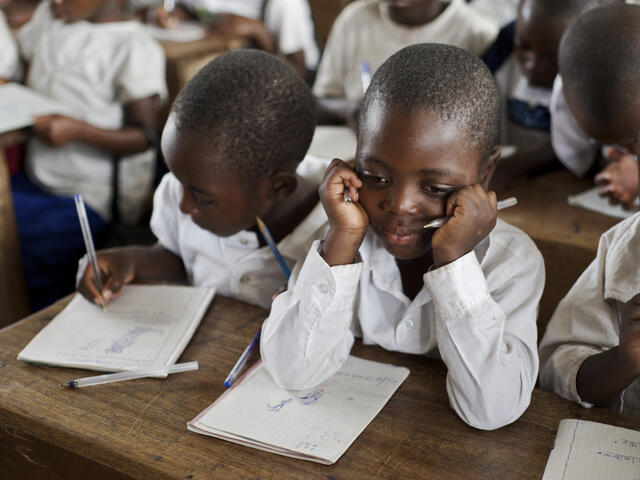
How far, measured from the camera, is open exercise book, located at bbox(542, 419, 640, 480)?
0.89 m

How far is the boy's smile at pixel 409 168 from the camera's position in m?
1.03

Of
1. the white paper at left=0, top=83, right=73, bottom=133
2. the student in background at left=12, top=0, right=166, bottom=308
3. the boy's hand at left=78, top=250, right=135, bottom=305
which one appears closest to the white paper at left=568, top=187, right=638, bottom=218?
the boy's hand at left=78, top=250, right=135, bottom=305

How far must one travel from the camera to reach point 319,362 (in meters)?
1.10

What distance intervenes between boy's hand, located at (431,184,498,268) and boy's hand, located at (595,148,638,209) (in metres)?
0.75

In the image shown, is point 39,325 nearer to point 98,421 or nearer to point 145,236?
point 98,421

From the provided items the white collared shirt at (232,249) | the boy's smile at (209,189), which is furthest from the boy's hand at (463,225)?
the boy's smile at (209,189)

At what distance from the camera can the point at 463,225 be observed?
1034 mm

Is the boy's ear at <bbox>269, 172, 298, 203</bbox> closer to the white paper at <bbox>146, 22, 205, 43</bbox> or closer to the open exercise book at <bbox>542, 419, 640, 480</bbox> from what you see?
the open exercise book at <bbox>542, 419, 640, 480</bbox>

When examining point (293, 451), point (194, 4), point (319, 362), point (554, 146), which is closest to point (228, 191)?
point (319, 362)

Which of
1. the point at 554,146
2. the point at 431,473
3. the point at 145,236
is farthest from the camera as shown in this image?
the point at 145,236

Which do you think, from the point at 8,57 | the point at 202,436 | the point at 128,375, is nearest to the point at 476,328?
the point at 202,436

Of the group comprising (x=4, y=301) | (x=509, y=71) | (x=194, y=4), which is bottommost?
(x=4, y=301)

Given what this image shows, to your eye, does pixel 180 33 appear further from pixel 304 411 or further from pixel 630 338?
pixel 630 338

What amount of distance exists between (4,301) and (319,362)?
140cm
